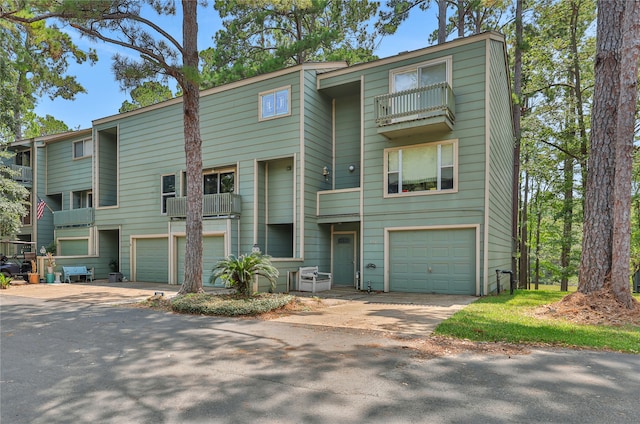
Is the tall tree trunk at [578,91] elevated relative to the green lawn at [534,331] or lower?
elevated

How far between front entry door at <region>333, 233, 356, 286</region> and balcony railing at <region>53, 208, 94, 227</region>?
41.0ft

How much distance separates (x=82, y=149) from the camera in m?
19.8

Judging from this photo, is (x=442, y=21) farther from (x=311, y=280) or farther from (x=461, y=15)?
(x=311, y=280)

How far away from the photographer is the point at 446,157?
1139 centimetres

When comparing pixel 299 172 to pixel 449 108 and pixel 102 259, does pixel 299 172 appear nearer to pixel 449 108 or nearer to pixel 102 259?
pixel 449 108

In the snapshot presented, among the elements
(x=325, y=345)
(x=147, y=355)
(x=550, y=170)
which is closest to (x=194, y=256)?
(x=147, y=355)

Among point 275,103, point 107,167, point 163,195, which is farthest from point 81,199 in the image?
point 275,103

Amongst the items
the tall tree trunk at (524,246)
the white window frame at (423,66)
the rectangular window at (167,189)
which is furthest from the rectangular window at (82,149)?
the tall tree trunk at (524,246)

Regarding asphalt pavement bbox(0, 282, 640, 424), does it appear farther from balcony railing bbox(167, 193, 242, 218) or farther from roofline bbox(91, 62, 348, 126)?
roofline bbox(91, 62, 348, 126)

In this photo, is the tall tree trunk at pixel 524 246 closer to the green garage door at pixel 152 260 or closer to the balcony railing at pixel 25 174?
the green garage door at pixel 152 260

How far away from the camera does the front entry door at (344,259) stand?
13.8 metres

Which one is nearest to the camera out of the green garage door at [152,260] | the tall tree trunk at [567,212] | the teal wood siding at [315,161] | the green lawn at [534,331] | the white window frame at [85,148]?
the green lawn at [534,331]

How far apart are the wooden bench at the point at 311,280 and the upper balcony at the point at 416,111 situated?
508 cm

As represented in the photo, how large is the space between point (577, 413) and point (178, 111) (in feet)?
53.4
